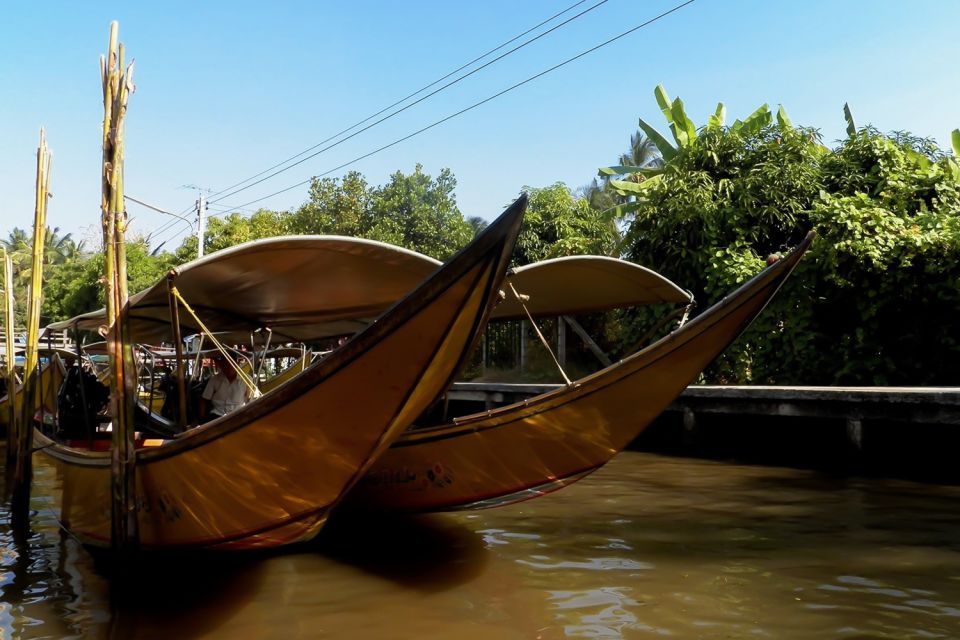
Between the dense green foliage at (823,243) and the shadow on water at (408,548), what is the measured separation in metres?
6.40

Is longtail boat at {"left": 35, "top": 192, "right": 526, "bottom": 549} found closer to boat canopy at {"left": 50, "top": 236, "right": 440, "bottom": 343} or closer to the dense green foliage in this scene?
boat canopy at {"left": 50, "top": 236, "right": 440, "bottom": 343}

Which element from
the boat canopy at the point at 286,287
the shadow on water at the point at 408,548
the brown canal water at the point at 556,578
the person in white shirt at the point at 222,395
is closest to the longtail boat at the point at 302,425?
the boat canopy at the point at 286,287

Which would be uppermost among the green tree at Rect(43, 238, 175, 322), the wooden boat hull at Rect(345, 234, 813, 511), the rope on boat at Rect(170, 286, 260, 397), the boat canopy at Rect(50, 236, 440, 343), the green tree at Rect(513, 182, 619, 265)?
the green tree at Rect(43, 238, 175, 322)

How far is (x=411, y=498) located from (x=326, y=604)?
1.82m

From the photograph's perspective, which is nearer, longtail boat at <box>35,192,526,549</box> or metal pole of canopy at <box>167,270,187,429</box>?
longtail boat at <box>35,192,526,549</box>

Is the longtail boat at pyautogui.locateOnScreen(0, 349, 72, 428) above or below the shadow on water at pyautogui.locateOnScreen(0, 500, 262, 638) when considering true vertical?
above

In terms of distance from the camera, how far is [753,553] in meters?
5.59

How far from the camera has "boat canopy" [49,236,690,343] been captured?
5.22 meters

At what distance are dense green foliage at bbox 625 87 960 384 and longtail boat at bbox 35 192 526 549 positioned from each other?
25.6 feet

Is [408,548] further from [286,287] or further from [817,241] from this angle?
[817,241]

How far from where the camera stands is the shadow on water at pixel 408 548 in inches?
209

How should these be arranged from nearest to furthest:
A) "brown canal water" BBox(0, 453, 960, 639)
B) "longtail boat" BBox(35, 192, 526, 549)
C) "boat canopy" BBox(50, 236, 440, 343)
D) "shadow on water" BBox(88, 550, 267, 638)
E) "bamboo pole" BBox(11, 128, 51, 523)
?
"longtail boat" BBox(35, 192, 526, 549) < "brown canal water" BBox(0, 453, 960, 639) < "shadow on water" BBox(88, 550, 267, 638) < "boat canopy" BBox(50, 236, 440, 343) < "bamboo pole" BBox(11, 128, 51, 523)

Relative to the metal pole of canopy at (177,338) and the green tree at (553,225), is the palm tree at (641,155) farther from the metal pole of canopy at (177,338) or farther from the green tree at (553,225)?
the metal pole of canopy at (177,338)

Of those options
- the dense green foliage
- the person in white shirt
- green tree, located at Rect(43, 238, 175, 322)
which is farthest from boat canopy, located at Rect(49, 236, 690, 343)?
green tree, located at Rect(43, 238, 175, 322)
